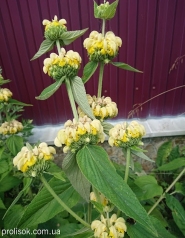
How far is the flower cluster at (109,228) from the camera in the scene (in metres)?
0.47

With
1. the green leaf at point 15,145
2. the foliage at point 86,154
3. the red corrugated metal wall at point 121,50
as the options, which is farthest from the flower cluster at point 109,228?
the red corrugated metal wall at point 121,50

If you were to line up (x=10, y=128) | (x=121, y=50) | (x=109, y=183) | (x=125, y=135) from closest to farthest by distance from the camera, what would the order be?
(x=109, y=183)
(x=125, y=135)
(x=10, y=128)
(x=121, y=50)

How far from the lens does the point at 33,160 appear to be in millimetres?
457

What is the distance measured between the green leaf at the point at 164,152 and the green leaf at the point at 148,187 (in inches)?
23.0

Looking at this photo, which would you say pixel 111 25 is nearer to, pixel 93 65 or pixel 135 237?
pixel 93 65

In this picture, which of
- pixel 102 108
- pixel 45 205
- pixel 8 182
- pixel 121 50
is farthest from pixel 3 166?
pixel 121 50

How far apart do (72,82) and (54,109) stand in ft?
3.83

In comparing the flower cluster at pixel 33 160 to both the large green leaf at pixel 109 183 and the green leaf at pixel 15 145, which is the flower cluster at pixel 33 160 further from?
the green leaf at pixel 15 145

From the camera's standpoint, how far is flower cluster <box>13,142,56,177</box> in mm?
454

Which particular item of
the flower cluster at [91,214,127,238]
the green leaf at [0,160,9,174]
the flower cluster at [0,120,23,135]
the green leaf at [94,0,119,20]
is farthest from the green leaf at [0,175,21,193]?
the green leaf at [94,0,119,20]

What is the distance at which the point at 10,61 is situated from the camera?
1.47 m

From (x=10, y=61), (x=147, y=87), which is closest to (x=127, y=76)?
(x=147, y=87)

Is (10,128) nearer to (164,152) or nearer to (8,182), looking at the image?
(8,182)

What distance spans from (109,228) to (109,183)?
0.14 meters
